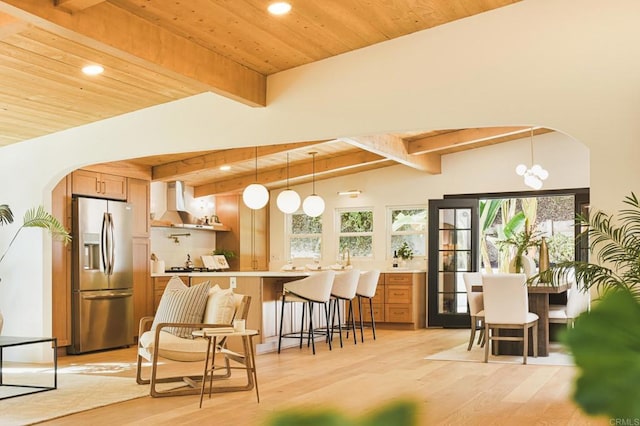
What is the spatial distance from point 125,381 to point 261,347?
205 centimetres

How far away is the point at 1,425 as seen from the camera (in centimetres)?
455

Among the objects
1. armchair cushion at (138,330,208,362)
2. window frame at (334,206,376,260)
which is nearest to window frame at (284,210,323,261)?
window frame at (334,206,376,260)

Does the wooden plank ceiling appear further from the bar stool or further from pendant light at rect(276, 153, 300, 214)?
pendant light at rect(276, 153, 300, 214)

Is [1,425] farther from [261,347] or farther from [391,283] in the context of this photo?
[391,283]

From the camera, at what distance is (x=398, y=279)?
35.4 feet

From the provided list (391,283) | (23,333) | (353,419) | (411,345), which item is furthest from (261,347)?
(353,419)

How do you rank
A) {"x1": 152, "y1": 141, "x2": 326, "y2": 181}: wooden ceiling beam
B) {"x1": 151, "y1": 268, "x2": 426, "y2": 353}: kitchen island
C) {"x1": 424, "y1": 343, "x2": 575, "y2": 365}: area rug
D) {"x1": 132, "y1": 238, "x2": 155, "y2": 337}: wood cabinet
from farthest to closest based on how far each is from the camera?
{"x1": 152, "y1": 141, "x2": 326, "y2": 181}: wooden ceiling beam < {"x1": 132, "y1": 238, "x2": 155, "y2": 337}: wood cabinet < {"x1": 151, "y1": 268, "x2": 426, "y2": 353}: kitchen island < {"x1": 424, "y1": 343, "x2": 575, "y2": 365}: area rug

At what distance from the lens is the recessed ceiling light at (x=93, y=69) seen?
5.30 meters

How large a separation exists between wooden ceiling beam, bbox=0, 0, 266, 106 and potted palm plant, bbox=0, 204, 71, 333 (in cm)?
244

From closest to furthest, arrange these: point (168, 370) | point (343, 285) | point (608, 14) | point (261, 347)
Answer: point (608, 14), point (168, 370), point (261, 347), point (343, 285)

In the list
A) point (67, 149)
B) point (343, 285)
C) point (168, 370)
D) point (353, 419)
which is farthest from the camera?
point (343, 285)

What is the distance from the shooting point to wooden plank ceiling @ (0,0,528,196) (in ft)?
14.7

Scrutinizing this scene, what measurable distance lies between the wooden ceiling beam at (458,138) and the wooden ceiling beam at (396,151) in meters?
0.18

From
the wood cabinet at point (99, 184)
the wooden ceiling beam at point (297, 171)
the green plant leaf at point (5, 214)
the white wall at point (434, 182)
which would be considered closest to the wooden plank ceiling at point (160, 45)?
the green plant leaf at point (5, 214)
